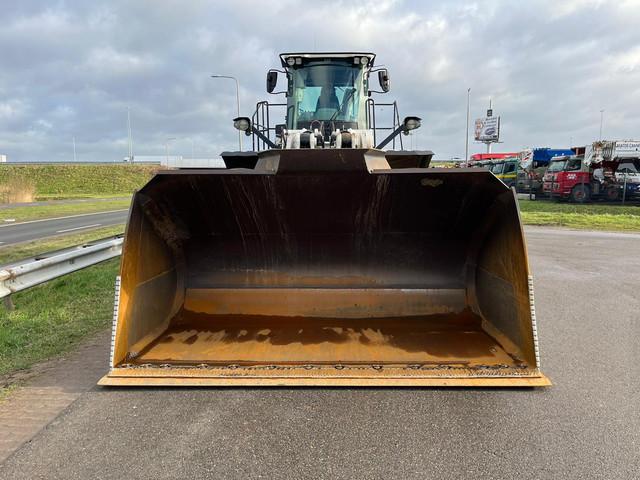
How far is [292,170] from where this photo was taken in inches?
151

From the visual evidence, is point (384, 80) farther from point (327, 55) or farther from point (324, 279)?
point (324, 279)

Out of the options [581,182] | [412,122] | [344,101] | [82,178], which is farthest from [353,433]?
[82,178]

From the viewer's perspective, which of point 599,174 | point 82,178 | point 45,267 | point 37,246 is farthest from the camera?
point 82,178

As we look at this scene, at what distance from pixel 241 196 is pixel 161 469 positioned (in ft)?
8.13

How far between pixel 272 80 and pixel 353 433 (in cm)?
546

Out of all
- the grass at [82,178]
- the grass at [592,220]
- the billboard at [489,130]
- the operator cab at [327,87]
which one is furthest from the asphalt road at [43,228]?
the billboard at [489,130]

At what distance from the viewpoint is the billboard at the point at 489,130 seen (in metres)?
63.5

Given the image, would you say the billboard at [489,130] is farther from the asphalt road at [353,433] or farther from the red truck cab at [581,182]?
the asphalt road at [353,433]

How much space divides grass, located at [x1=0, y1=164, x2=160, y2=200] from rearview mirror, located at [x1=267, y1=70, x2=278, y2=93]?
37.7 m

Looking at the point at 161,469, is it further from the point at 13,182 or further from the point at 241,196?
the point at 13,182

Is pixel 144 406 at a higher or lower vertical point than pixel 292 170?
lower

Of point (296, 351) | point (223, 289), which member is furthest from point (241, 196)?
point (296, 351)

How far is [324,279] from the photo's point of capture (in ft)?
15.3

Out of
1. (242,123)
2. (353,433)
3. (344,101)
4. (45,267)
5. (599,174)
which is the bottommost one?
(353,433)
